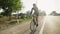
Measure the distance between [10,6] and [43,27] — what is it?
47cm

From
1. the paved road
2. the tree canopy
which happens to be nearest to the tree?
the tree canopy

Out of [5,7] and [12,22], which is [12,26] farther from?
[5,7]

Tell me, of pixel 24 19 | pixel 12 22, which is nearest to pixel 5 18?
pixel 12 22

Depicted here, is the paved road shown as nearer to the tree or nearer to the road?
the road

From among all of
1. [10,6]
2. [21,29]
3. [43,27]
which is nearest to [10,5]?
[10,6]

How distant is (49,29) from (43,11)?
225 mm

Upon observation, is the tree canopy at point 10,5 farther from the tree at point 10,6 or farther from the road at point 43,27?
the road at point 43,27

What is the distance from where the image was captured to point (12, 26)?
214 cm

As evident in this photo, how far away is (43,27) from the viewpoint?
2.11m

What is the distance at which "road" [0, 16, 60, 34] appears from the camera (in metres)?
2.08

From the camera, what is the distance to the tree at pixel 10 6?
2.14 metres

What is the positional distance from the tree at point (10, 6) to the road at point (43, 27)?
0.20m

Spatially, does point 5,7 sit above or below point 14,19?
above

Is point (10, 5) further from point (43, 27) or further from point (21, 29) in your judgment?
point (43, 27)
